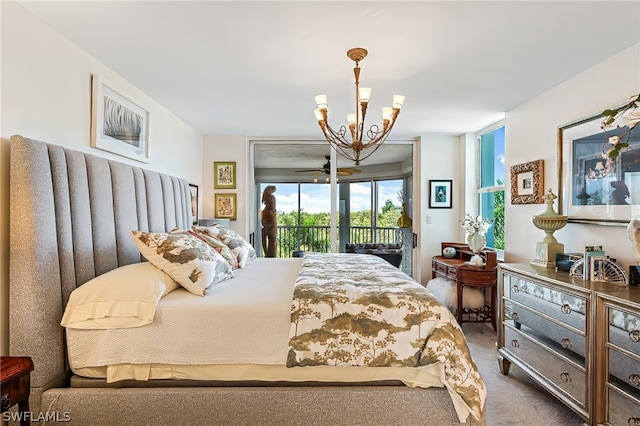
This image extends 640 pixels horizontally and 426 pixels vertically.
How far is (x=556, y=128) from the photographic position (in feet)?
9.07

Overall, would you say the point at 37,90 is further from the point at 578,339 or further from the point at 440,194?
the point at 440,194

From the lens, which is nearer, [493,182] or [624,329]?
[624,329]

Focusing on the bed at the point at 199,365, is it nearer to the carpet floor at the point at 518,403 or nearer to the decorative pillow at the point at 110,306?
the decorative pillow at the point at 110,306

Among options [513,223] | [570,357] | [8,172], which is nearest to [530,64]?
[513,223]

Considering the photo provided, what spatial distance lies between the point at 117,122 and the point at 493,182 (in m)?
4.08

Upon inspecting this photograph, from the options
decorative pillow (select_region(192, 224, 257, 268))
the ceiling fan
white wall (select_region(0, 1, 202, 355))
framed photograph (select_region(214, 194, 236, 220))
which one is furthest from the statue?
white wall (select_region(0, 1, 202, 355))

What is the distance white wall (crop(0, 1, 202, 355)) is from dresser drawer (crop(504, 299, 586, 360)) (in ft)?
9.93

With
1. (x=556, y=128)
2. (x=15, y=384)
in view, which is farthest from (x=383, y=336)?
(x=556, y=128)

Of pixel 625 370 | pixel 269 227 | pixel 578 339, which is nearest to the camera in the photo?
pixel 625 370

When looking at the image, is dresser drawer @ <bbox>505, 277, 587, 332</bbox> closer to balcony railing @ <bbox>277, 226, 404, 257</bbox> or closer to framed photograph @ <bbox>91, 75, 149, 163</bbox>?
balcony railing @ <bbox>277, 226, 404, 257</bbox>

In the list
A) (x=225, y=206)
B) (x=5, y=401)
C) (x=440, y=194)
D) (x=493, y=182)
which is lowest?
(x=5, y=401)

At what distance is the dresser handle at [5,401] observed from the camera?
1.18m

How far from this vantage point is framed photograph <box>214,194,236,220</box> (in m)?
4.66

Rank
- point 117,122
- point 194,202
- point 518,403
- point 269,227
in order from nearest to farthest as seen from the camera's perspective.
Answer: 1. point 518,403
2. point 117,122
3. point 194,202
4. point 269,227
